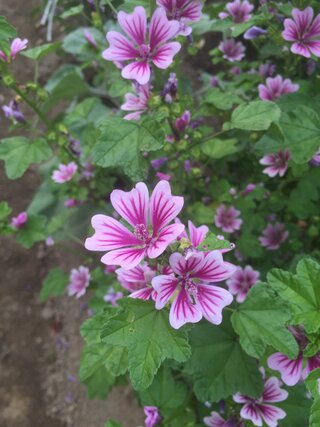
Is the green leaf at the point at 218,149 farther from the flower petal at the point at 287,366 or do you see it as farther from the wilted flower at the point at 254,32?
the flower petal at the point at 287,366

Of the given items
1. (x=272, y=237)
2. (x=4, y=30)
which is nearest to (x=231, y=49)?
(x=272, y=237)

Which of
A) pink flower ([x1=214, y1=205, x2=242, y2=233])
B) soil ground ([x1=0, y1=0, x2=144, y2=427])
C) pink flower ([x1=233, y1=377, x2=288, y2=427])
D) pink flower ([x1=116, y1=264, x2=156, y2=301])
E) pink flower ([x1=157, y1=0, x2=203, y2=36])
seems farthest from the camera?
soil ground ([x1=0, y1=0, x2=144, y2=427])

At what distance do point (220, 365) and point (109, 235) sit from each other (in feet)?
2.00

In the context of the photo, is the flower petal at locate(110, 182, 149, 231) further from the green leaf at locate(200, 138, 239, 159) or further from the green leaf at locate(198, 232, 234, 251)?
the green leaf at locate(200, 138, 239, 159)

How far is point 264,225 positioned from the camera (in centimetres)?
223

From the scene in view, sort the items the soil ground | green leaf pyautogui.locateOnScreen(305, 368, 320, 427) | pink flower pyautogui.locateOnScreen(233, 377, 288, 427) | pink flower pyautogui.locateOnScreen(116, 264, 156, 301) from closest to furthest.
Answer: green leaf pyautogui.locateOnScreen(305, 368, 320, 427) → pink flower pyautogui.locateOnScreen(116, 264, 156, 301) → pink flower pyautogui.locateOnScreen(233, 377, 288, 427) → the soil ground

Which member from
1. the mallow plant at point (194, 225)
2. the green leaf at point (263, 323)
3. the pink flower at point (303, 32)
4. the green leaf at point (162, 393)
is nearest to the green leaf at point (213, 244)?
the mallow plant at point (194, 225)

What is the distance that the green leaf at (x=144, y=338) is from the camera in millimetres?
1089

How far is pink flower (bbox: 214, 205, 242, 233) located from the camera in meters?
2.10

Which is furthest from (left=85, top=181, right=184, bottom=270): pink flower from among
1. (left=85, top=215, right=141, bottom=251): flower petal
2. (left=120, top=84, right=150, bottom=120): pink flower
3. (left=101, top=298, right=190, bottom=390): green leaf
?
(left=120, top=84, right=150, bottom=120): pink flower

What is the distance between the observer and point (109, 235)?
1.13 metres

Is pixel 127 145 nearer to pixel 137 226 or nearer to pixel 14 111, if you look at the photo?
pixel 137 226

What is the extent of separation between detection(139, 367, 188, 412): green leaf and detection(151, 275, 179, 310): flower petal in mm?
596

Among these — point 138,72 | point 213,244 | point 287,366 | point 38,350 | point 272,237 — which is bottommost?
point 38,350
